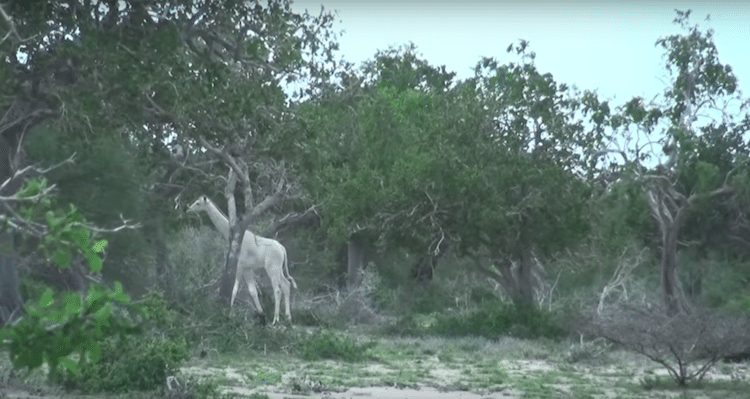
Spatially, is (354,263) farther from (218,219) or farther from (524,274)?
(218,219)

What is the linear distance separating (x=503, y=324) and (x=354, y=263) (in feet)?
29.1

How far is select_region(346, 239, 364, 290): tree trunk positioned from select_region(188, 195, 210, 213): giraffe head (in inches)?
337

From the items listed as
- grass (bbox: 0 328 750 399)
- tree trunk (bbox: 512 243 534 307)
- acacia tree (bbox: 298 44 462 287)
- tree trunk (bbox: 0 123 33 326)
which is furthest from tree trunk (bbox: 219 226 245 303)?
tree trunk (bbox: 0 123 33 326)

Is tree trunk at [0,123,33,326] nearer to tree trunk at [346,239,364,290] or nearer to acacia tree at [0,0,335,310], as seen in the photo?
acacia tree at [0,0,335,310]

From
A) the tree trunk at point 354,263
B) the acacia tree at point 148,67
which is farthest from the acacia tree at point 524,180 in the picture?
the acacia tree at point 148,67

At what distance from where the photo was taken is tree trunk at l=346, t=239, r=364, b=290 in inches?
1631

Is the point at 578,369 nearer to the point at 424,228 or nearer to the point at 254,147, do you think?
the point at 254,147

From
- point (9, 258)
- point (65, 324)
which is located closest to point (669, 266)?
point (9, 258)

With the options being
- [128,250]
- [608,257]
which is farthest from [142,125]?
[608,257]

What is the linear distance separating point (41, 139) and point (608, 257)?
1601cm

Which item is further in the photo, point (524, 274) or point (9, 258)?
point (524, 274)

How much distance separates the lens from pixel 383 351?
91.2 ft

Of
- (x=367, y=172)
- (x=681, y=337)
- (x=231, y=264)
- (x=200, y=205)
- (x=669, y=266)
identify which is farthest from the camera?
(x=669, y=266)

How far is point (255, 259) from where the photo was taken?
33906 millimetres
